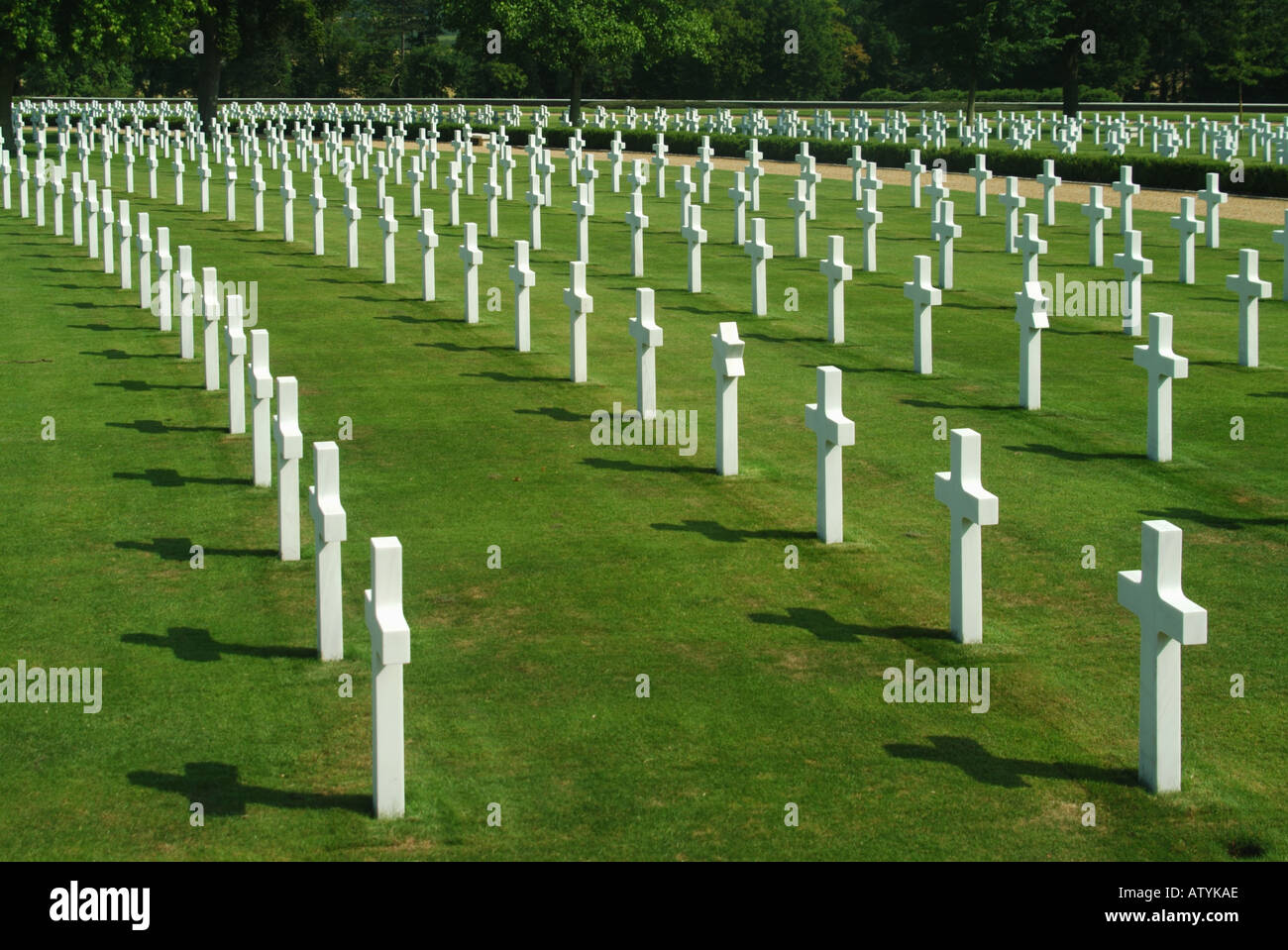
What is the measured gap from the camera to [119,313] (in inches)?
729

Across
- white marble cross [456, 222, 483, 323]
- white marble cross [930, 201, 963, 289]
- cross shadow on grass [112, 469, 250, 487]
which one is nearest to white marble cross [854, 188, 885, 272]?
white marble cross [930, 201, 963, 289]

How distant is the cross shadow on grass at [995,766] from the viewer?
22.1 ft

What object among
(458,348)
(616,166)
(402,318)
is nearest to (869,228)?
(402,318)

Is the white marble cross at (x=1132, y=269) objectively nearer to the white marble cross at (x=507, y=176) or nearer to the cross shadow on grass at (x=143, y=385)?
the cross shadow on grass at (x=143, y=385)

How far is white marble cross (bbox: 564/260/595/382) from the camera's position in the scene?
14.4m

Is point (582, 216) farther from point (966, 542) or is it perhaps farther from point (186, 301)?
point (966, 542)

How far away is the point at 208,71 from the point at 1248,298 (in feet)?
148

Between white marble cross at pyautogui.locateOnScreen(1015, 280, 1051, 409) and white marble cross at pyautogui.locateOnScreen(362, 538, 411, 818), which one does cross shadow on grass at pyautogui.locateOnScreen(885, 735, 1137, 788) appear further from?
white marble cross at pyautogui.locateOnScreen(1015, 280, 1051, 409)

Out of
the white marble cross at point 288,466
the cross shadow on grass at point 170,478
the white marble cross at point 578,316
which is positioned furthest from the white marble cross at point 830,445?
the white marble cross at point 578,316

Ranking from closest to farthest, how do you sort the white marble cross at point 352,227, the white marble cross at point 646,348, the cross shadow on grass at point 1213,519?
the cross shadow on grass at point 1213,519
the white marble cross at point 646,348
the white marble cross at point 352,227

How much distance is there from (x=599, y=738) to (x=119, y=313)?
12.8 m

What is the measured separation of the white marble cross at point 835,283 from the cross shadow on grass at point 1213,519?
6094mm

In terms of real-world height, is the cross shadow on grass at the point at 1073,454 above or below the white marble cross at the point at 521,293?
below

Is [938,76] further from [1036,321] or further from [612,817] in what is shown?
[612,817]
